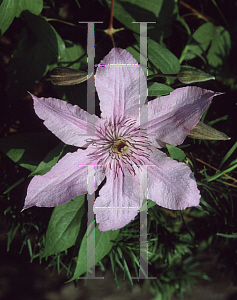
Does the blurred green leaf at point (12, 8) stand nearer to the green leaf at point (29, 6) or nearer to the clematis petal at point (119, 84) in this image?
the green leaf at point (29, 6)

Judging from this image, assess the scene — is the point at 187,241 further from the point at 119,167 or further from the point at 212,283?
the point at 212,283

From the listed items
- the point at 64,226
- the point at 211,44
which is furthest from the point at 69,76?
the point at 211,44

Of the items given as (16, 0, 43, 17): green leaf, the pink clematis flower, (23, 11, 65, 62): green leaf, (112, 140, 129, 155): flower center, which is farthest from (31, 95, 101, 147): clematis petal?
(16, 0, 43, 17): green leaf

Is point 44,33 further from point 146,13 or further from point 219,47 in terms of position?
point 219,47

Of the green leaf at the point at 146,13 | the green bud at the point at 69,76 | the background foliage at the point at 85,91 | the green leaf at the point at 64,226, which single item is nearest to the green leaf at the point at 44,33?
the background foliage at the point at 85,91

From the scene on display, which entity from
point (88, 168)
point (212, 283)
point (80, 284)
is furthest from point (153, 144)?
point (212, 283)

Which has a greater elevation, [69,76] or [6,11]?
[6,11]
